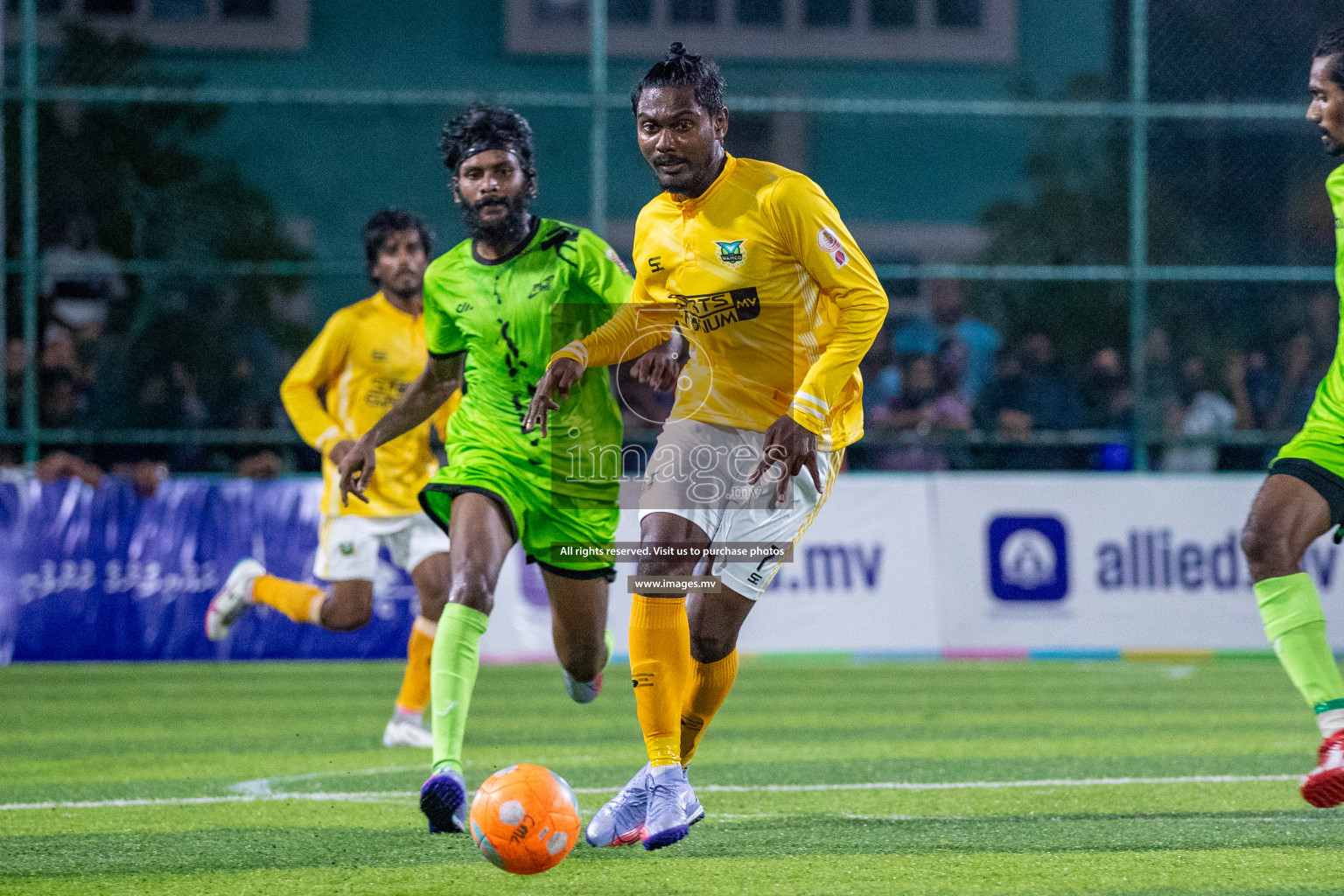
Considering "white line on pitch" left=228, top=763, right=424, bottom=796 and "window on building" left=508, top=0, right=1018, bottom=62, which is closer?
"white line on pitch" left=228, top=763, right=424, bottom=796

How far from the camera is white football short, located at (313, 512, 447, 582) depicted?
335 inches

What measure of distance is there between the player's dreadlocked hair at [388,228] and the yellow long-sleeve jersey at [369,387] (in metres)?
0.34

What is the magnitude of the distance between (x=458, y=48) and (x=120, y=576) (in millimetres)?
6535

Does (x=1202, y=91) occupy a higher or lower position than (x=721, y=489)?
higher

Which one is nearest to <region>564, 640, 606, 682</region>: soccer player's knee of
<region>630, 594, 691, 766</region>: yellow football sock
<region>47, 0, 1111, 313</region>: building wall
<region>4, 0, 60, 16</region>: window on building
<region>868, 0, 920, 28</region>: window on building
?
<region>630, 594, 691, 766</region>: yellow football sock

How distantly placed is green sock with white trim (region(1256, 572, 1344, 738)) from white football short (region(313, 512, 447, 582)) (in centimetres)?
431

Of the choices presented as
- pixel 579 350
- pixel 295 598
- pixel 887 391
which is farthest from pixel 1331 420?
pixel 887 391

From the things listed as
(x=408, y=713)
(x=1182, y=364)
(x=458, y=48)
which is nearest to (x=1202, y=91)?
(x=1182, y=364)

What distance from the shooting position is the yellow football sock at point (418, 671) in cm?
803

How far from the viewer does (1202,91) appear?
1585 centimetres

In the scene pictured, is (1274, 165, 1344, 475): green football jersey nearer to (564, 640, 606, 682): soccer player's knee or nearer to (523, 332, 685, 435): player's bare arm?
(523, 332, 685, 435): player's bare arm

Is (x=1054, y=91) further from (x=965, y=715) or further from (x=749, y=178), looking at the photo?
(x=749, y=178)

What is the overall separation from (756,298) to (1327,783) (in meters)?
2.16

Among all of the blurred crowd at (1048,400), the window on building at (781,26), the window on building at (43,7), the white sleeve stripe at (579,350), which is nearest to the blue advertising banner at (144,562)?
the blurred crowd at (1048,400)
